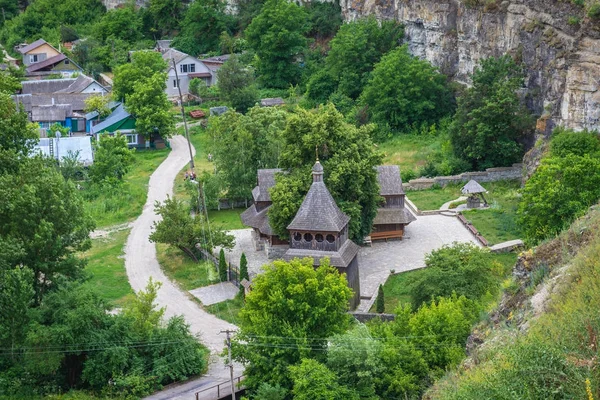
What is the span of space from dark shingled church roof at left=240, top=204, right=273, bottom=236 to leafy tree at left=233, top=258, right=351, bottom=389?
9.99 meters

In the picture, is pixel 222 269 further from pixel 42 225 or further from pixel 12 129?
pixel 12 129

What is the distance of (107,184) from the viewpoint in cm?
4659

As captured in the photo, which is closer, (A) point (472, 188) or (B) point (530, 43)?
(A) point (472, 188)

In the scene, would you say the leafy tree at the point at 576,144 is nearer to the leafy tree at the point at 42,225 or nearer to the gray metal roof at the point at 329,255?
the gray metal roof at the point at 329,255

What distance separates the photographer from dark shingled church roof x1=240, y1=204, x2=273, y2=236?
3625 centimetres

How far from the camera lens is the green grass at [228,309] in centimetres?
3225

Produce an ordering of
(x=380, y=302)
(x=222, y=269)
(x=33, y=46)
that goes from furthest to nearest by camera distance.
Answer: (x=33, y=46)
(x=222, y=269)
(x=380, y=302)

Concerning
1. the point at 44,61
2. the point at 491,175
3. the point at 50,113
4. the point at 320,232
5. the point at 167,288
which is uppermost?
the point at 44,61

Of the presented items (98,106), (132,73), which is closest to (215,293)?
(98,106)

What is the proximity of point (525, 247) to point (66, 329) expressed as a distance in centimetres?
1783

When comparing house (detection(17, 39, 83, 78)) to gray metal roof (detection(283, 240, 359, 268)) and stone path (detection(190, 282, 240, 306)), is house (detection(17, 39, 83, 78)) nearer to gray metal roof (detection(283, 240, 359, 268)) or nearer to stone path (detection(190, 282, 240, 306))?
stone path (detection(190, 282, 240, 306))

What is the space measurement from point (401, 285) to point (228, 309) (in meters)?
6.46

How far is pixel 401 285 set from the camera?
3372 centimetres

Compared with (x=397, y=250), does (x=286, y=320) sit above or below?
above
